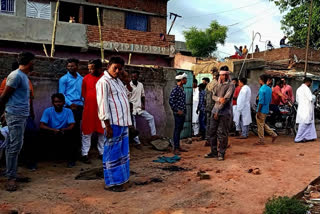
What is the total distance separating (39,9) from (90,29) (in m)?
2.58

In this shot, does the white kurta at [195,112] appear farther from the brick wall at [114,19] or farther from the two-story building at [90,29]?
the brick wall at [114,19]

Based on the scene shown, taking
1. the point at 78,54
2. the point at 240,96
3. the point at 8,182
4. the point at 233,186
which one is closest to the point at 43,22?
the point at 78,54

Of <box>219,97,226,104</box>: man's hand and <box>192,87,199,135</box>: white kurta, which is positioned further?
<box>192,87,199,135</box>: white kurta

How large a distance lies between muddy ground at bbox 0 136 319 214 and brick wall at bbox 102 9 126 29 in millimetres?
12026

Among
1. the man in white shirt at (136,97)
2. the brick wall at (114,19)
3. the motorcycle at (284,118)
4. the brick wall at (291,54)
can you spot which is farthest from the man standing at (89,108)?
the brick wall at (291,54)

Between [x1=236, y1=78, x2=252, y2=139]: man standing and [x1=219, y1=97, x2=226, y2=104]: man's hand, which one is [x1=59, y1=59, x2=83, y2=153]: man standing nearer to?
[x1=219, y1=97, x2=226, y2=104]: man's hand

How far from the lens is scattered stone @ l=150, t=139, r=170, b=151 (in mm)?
7610

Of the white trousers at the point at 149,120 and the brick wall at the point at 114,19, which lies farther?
the brick wall at the point at 114,19

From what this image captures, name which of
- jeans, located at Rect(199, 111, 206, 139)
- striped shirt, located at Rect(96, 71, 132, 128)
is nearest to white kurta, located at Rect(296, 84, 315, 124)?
jeans, located at Rect(199, 111, 206, 139)

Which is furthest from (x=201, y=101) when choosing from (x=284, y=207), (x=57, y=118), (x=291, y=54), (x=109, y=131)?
(x=291, y=54)

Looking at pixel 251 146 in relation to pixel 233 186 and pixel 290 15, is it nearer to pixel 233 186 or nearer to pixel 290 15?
pixel 233 186

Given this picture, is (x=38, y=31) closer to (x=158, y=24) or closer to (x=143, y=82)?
(x=158, y=24)

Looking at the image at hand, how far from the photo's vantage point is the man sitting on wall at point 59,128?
5648 millimetres

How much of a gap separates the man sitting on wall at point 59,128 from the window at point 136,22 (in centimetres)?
1291
